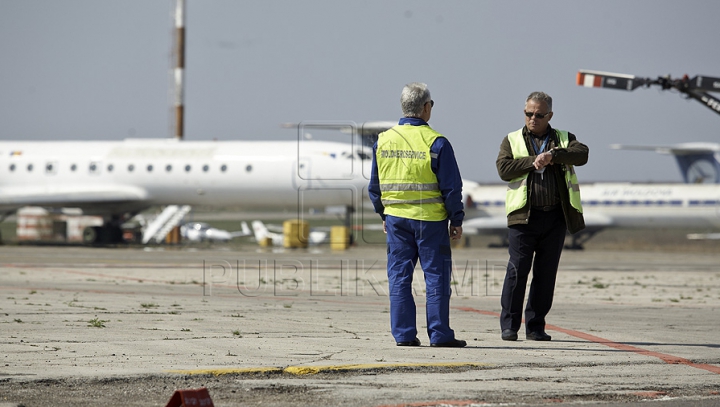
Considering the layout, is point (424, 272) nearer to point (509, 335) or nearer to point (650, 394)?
point (509, 335)

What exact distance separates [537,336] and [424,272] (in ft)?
3.84

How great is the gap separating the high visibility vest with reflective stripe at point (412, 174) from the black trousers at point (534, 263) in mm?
806

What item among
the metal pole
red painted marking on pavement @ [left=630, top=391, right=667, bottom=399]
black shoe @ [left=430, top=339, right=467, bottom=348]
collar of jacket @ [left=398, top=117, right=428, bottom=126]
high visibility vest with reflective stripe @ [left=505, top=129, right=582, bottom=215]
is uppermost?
the metal pole

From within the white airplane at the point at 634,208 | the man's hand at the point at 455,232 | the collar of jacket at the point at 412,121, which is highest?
the collar of jacket at the point at 412,121

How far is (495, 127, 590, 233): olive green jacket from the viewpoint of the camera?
7.09m

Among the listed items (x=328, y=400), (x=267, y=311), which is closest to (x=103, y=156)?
(x=267, y=311)

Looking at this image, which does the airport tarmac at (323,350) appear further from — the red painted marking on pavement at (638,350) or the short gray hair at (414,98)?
the short gray hair at (414,98)

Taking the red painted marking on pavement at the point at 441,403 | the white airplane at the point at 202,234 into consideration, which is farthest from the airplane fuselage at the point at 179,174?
the red painted marking on pavement at the point at 441,403

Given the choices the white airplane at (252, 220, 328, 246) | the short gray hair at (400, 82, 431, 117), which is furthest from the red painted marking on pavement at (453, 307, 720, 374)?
the white airplane at (252, 220, 328, 246)

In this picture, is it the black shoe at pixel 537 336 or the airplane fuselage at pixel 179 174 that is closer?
the black shoe at pixel 537 336

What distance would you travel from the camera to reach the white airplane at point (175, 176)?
2909cm

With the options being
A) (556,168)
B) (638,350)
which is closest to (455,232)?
(556,168)

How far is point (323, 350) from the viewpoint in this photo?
6.39 metres

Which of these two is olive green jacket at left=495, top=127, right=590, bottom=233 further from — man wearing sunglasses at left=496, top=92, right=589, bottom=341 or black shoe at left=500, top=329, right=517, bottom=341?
black shoe at left=500, top=329, right=517, bottom=341
